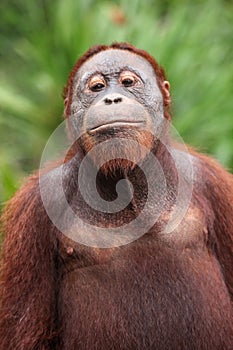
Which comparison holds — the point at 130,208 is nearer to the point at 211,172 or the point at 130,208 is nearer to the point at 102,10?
the point at 211,172

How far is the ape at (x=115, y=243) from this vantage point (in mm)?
4641

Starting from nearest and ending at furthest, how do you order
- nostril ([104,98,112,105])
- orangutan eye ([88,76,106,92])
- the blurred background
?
nostril ([104,98,112,105]), orangutan eye ([88,76,106,92]), the blurred background

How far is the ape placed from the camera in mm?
4641

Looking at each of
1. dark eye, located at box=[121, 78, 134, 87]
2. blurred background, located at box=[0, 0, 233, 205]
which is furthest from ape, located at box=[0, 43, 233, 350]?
blurred background, located at box=[0, 0, 233, 205]

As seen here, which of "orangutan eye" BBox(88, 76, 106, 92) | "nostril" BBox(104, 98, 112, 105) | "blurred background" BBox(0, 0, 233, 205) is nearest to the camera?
"nostril" BBox(104, 98, 112, 105)

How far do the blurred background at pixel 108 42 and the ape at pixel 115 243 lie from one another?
244 centimetres

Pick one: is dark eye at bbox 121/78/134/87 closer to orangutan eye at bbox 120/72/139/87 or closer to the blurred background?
orangutan eye at bbox 120/72/139/87

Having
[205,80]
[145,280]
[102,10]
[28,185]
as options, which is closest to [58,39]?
[102,10]

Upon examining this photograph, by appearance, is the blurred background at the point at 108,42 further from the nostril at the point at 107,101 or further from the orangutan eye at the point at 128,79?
the nostril at the point at 107,101

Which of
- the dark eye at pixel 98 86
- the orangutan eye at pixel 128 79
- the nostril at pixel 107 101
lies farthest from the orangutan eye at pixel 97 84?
the nostril at pixel 107 101

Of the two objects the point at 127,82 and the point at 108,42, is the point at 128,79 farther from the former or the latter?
the point at 108,42

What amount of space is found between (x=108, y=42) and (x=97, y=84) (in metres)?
3.28

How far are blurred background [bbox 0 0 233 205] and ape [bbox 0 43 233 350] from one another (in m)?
2.44

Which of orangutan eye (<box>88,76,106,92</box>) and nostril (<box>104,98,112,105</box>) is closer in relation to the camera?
nostril (<box>104,98,112,105</box>)
